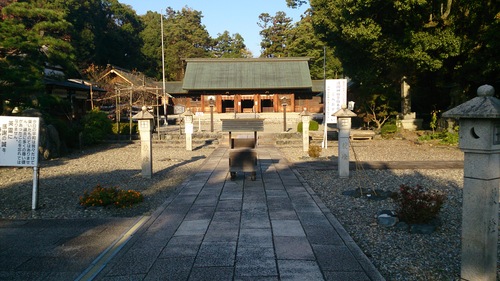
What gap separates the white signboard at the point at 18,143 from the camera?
6625mm

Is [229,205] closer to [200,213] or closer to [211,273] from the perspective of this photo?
[200,213]

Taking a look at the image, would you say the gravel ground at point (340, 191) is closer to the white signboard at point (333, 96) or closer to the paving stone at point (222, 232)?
the paving stone at point (222, 232)

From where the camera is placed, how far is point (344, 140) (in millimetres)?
9414

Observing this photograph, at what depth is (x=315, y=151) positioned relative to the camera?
13.5m

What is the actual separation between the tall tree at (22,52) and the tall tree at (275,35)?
43700mm

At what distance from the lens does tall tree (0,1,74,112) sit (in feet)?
36.6

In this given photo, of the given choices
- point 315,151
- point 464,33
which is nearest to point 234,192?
point 315,151

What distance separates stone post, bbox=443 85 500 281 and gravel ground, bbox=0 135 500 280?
1.41 ft

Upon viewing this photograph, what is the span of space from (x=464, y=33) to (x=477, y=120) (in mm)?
14095

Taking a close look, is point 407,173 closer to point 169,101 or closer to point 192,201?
point 192,201

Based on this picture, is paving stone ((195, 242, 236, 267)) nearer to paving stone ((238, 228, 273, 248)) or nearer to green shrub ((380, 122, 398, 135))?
paving stone ((238, 228, 273, 248))

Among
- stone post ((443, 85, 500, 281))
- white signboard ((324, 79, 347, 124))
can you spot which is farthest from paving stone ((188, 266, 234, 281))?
white signboard ((324, 79, 347, 124))

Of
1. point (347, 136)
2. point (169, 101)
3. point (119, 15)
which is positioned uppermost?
point (119, 15)

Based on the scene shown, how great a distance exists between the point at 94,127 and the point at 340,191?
13768 mm
